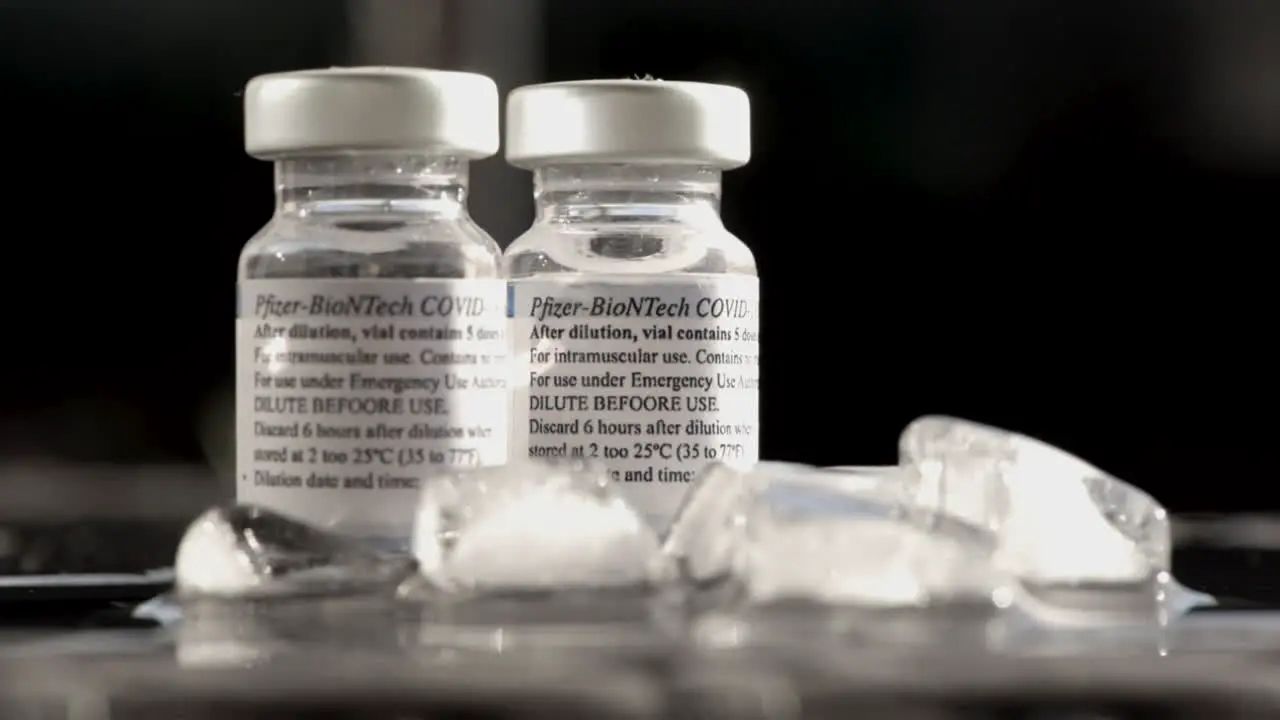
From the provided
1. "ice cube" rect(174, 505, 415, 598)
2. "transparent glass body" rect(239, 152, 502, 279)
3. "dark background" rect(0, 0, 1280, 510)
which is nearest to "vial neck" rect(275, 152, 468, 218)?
"transparent glass body" rect(239, 152, 502, 279)

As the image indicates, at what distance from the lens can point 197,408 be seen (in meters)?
1.25

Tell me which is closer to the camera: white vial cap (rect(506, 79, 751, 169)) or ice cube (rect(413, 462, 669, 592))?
ice cube (rect(413, 462, 669, 592))

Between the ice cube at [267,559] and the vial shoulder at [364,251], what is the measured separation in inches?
3.9

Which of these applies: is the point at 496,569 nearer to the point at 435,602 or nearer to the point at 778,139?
the point at 435,602

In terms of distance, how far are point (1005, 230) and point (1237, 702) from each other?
804 mm

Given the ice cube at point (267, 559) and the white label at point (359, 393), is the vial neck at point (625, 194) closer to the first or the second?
the white label at point (359, 393)

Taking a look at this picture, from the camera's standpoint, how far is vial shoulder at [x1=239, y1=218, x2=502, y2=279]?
64 cm

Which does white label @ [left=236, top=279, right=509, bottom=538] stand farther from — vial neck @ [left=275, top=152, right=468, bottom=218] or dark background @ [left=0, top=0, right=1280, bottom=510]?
dark background @ [left=0, top=0, right=1280, bottom=510]

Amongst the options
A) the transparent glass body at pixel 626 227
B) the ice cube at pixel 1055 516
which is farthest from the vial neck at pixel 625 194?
the ice cube at pixel 1055 516

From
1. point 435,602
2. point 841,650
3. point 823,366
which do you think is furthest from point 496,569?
point 823,366

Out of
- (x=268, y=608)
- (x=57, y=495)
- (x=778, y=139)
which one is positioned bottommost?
(x=57, y=495)

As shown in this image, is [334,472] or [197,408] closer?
[334,472]

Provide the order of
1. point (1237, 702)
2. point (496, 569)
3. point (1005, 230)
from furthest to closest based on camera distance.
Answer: point (1005, 230) → point (496, 569) → point (1237, 702)

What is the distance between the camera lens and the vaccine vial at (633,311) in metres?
0.67
